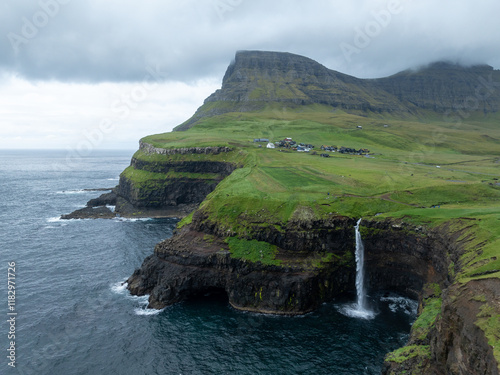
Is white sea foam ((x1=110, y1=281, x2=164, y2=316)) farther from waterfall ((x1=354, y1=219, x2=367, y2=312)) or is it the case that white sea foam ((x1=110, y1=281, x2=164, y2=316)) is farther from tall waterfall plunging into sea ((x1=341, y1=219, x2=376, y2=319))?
waterfall ((x1=354, y1=219, x2=367, y2=312))

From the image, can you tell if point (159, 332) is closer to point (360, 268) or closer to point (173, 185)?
point (360, 268)

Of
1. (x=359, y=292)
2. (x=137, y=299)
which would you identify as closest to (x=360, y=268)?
(x=359, y=292)

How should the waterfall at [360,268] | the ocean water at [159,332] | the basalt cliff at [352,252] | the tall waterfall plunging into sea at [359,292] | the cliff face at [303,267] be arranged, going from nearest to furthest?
the basalt cliff at [352,252] < the ocean water at [159,332] < the tall waterfall plunging into sea at [359,292] < the cliff face at [303,267] < the waterfall at [360,268]

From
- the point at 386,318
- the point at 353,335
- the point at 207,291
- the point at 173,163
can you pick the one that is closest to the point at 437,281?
the point at 386,318

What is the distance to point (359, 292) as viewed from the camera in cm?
5891

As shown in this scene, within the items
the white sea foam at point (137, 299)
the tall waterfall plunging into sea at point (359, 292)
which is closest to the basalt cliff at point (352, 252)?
the tall waterfall plunging into sea at point (359, 292)

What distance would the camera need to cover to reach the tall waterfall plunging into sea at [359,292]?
53.7 metres

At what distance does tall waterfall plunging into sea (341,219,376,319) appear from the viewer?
53688mm

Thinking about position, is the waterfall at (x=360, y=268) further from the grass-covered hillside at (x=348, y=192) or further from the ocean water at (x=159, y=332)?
the grass-covered hillside at (x=348, y=192)

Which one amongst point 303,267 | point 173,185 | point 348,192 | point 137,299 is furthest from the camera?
point 173,185

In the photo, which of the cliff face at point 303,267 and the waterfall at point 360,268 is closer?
the cliff face at point 303,267

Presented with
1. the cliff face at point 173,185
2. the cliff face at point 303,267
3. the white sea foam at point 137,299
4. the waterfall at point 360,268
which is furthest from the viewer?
the cliff face at point 173,185

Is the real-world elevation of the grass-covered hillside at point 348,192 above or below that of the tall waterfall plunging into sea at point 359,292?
above

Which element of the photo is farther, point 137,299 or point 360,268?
point 360,268
